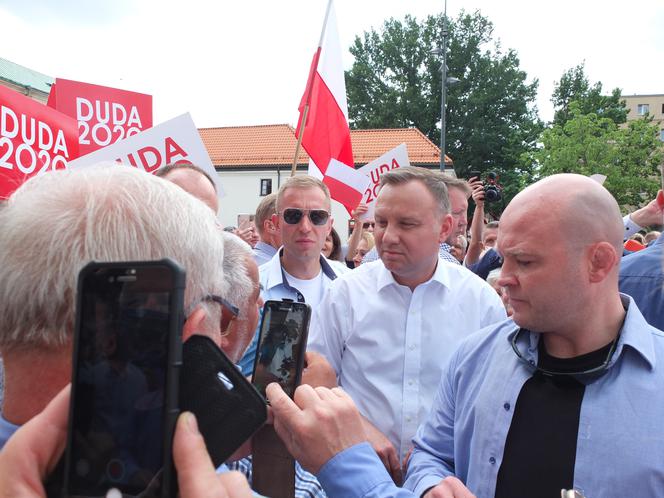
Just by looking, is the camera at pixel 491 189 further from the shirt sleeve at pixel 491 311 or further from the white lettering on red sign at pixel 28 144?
the white lettering on red sign at pixel 28 144

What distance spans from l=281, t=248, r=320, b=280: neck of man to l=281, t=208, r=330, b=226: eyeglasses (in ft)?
0.74

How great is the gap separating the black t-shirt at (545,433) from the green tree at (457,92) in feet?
137

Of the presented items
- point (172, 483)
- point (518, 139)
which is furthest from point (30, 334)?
point (518, 139)

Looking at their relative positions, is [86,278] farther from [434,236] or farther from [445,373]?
[434,236]

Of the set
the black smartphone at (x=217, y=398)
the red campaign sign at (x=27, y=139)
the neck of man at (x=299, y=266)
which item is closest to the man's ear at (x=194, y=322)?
the black smartphone at (x=217, y=398)

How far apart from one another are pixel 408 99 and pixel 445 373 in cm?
4625

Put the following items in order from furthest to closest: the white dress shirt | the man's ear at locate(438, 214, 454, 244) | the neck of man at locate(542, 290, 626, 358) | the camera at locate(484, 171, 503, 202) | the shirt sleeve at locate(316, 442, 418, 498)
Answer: the camera at locate(484, 171, 503, 202), the man's ear at locate(438, 214, 454, 244), the white dress shirt, the neck of man at locate(542, 290, 626, 358), the shirt sleeve at locate(316, 442, 418, 498)

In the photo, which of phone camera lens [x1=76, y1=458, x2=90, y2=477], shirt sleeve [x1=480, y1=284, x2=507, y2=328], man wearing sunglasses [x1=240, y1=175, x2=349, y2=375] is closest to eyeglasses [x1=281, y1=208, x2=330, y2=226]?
man wearing sunglasses [x1=240, y1=175, x2=349, y2=375]

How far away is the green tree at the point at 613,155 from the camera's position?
123 ft

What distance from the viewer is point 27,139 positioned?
15.0 feet

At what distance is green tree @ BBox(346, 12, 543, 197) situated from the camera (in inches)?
1752

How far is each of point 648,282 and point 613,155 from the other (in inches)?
1537

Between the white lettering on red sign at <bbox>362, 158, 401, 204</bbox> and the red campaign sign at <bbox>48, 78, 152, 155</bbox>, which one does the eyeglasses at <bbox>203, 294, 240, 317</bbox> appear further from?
the white lettering on red sign at <bbox>362, 158, 401, 204</bbox>

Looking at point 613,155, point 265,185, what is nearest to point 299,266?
point 265,185
